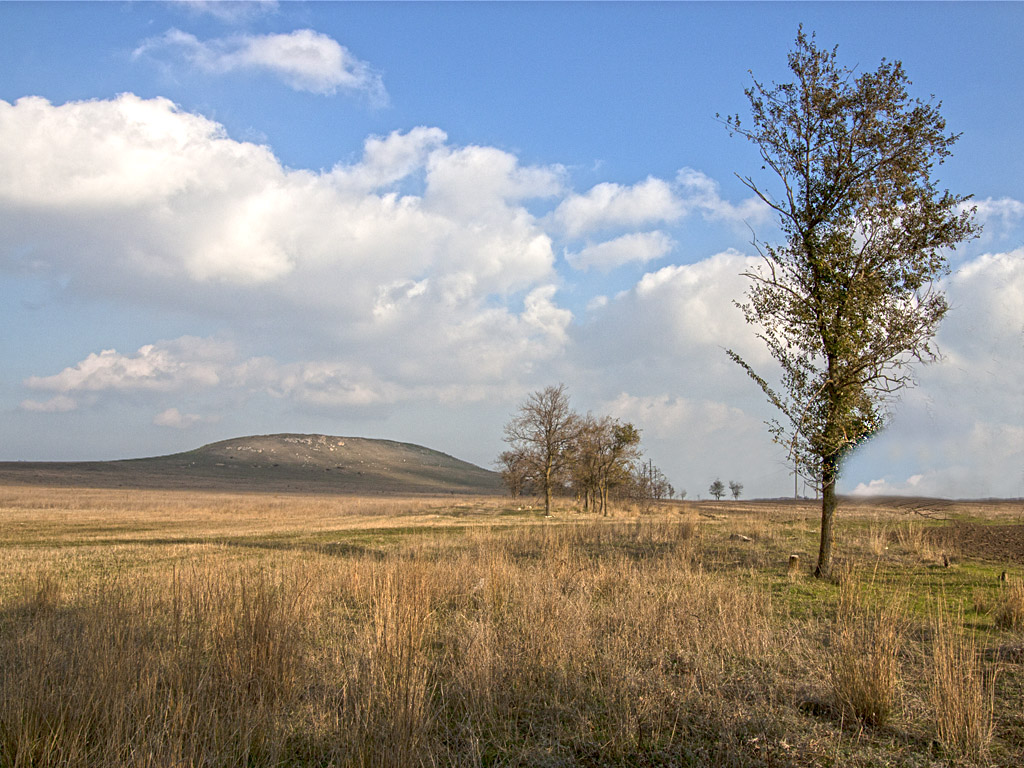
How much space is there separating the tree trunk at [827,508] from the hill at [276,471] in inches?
3813

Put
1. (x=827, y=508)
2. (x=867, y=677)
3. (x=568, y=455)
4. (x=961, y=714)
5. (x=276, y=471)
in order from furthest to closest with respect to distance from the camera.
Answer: (x=276, y=471) < (x=568, y=455) < (x=827, y=508) < (x=867, y=677) < (x=961, y=714)

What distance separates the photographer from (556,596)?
287 inches

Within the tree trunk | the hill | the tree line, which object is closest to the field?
the tree trunk

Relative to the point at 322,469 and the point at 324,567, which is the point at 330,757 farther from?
the point at 322,469

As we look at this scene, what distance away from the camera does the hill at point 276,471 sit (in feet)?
332

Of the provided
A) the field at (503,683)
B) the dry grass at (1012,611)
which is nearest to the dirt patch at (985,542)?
the dry grass at (1012,611)

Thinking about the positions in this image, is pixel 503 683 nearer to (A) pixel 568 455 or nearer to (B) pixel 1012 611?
(B) pixel 1012 611

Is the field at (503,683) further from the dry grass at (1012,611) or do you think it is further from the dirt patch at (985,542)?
the dirt patch at (985,542)

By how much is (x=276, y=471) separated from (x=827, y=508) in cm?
14038

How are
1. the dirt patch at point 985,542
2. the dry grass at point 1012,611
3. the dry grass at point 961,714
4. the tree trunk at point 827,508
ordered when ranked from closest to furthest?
the dry grass at point 961,714
the dry grass at point 1012,611
the tree trunk at point 827,508
the dirt patch at point 985,542

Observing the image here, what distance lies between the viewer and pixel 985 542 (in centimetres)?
1895

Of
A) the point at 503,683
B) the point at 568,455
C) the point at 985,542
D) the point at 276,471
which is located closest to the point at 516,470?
the point at 568,455

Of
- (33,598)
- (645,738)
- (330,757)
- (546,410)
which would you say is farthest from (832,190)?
(546,410)

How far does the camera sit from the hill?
101 meters
